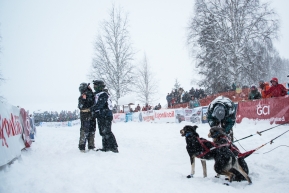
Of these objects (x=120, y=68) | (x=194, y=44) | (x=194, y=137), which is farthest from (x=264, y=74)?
(x=194, y=137)

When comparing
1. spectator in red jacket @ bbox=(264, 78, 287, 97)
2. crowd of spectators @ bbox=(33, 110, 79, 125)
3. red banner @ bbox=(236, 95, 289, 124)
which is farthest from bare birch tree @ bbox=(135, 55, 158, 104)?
spectator in red jacket @ bbox=(264, 78, 287, 97)

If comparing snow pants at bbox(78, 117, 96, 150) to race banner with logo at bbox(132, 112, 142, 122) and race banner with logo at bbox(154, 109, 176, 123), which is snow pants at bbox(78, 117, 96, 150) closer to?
race banner with logo at bbox(154, 109, 176, 123)

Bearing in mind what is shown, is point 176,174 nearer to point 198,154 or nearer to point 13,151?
point 198,154

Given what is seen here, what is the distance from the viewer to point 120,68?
73.1ft

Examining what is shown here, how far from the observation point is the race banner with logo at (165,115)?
13.6 meters

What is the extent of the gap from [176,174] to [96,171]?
1484mm

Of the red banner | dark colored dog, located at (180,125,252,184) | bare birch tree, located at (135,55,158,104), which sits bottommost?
dark colored dog, located at (180,125,252,184)

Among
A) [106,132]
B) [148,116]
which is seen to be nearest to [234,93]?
[148,116]

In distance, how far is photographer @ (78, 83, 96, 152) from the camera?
5348mm

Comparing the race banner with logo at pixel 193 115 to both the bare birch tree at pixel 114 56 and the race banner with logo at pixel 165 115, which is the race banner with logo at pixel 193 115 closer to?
the race banner with logo at pixel 165 115

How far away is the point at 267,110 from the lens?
26.7 ft

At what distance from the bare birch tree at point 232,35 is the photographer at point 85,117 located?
516 inches

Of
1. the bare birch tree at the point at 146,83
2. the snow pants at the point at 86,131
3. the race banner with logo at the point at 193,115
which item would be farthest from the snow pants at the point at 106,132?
the bare birch tree at the point at 146,83

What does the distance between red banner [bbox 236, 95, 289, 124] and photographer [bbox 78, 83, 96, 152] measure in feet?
22.1
